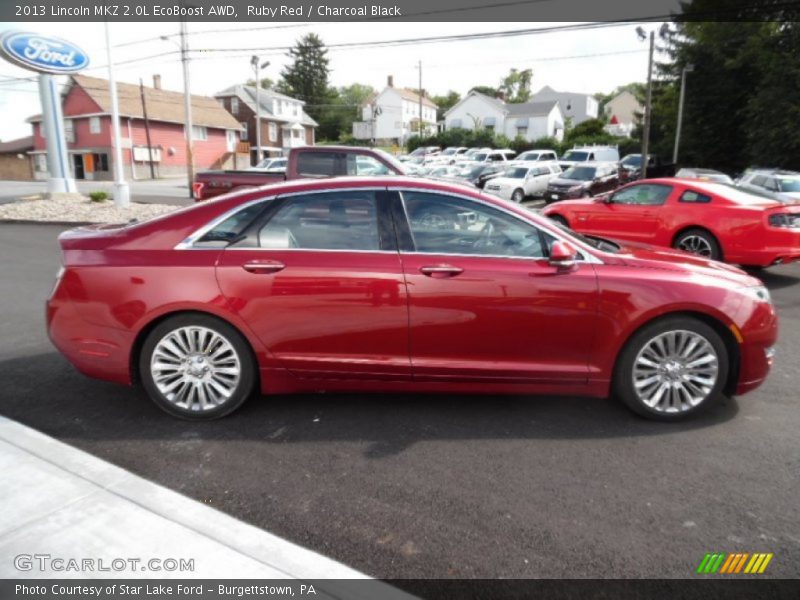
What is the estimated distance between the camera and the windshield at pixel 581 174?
68.8ft

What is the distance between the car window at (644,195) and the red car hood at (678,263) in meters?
5.48

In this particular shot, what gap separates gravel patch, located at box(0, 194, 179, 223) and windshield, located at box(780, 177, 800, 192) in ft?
55.6

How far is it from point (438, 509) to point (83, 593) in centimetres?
162

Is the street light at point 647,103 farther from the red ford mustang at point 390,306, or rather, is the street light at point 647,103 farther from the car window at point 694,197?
the red ford mustang at point 390,306

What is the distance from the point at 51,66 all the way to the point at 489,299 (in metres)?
21.1

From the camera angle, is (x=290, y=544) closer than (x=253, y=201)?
Yes

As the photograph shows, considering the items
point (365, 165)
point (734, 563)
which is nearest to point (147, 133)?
point (365, 165)

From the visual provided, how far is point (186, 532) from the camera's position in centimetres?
265

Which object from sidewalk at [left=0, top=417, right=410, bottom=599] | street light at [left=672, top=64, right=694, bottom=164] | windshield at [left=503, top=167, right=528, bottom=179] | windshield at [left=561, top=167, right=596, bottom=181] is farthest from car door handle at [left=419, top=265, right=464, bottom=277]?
street light at [left=672, top=64, right=694, bottom=164]

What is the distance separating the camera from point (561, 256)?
11.7ft

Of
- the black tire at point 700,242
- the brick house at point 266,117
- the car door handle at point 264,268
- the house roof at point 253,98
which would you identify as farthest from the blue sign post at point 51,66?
the house roof at point 253,98

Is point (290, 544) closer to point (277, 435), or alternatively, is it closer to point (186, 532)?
point (186, 532)

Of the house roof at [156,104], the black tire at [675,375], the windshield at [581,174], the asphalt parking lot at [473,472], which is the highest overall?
the house roof at [156,104]

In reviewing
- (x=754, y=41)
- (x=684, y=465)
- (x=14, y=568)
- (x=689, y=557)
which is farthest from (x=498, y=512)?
(x=754, y=41)
